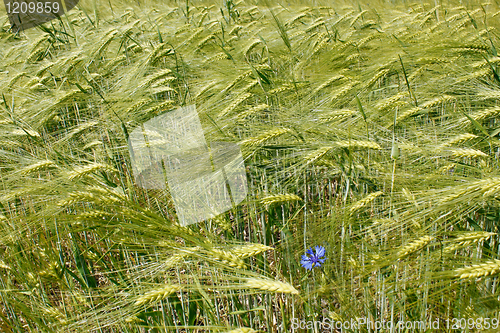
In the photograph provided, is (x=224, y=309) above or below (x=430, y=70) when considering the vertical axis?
below

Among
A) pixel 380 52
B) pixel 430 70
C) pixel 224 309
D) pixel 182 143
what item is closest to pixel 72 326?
pixel 224 309

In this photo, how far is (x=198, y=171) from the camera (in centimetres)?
117

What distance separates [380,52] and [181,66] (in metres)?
1.29

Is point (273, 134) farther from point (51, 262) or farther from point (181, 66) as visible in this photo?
point (181, 66)
